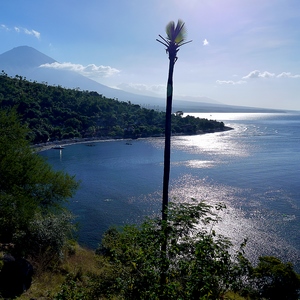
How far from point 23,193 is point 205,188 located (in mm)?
20641

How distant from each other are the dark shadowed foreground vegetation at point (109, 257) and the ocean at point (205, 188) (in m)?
3.09

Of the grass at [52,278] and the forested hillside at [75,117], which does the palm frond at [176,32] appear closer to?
the grass at [52,278]

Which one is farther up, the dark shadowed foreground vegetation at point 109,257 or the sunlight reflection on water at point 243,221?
the dark shadowed foreground vegetation at point 109,257

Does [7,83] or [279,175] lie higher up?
[7,83]

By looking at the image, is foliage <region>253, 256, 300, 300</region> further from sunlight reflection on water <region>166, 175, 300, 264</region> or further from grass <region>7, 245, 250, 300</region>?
sunlight reflection on water <region>166, 175, 300, 264</region>

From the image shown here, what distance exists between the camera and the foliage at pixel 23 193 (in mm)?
9609

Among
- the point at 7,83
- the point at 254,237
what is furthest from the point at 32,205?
the point at 7,83

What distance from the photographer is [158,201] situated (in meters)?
24.3

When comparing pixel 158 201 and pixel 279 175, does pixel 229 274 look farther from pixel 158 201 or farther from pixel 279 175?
pixel 279 175

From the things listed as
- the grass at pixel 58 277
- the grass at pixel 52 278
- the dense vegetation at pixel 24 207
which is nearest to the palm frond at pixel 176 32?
the grass at pixel 58 277

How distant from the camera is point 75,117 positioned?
222ft

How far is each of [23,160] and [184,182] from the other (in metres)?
21.7

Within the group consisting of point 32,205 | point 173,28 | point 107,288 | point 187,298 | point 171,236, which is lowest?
point 32,205

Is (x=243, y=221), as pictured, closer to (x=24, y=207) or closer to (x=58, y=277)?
(x=58, y=277)
